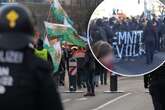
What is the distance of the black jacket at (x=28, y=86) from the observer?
3465 mm

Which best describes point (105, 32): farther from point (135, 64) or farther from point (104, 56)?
point (104, 56)

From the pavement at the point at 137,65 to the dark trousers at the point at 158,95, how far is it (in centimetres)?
80

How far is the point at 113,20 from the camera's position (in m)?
6.80

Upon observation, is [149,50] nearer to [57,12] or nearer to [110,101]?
[110,101]

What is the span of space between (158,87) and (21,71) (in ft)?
14.0

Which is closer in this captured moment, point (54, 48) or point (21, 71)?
point (21, 71)

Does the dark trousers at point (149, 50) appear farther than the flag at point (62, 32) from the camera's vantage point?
No

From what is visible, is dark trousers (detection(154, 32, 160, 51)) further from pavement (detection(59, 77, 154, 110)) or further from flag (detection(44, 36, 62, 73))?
flag (detection(44, 36, 62, 73))

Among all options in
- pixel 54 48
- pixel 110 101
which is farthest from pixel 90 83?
pixel 110 101

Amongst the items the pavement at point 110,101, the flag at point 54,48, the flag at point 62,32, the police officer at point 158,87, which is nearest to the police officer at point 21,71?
the police officer at point 158,87

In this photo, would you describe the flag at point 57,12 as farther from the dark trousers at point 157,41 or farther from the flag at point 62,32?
the dark trousers at point 157,41

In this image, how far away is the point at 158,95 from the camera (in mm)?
7641

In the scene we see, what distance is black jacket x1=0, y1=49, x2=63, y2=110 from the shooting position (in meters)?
3.46

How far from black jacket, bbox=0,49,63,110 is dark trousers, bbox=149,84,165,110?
13.7ft
